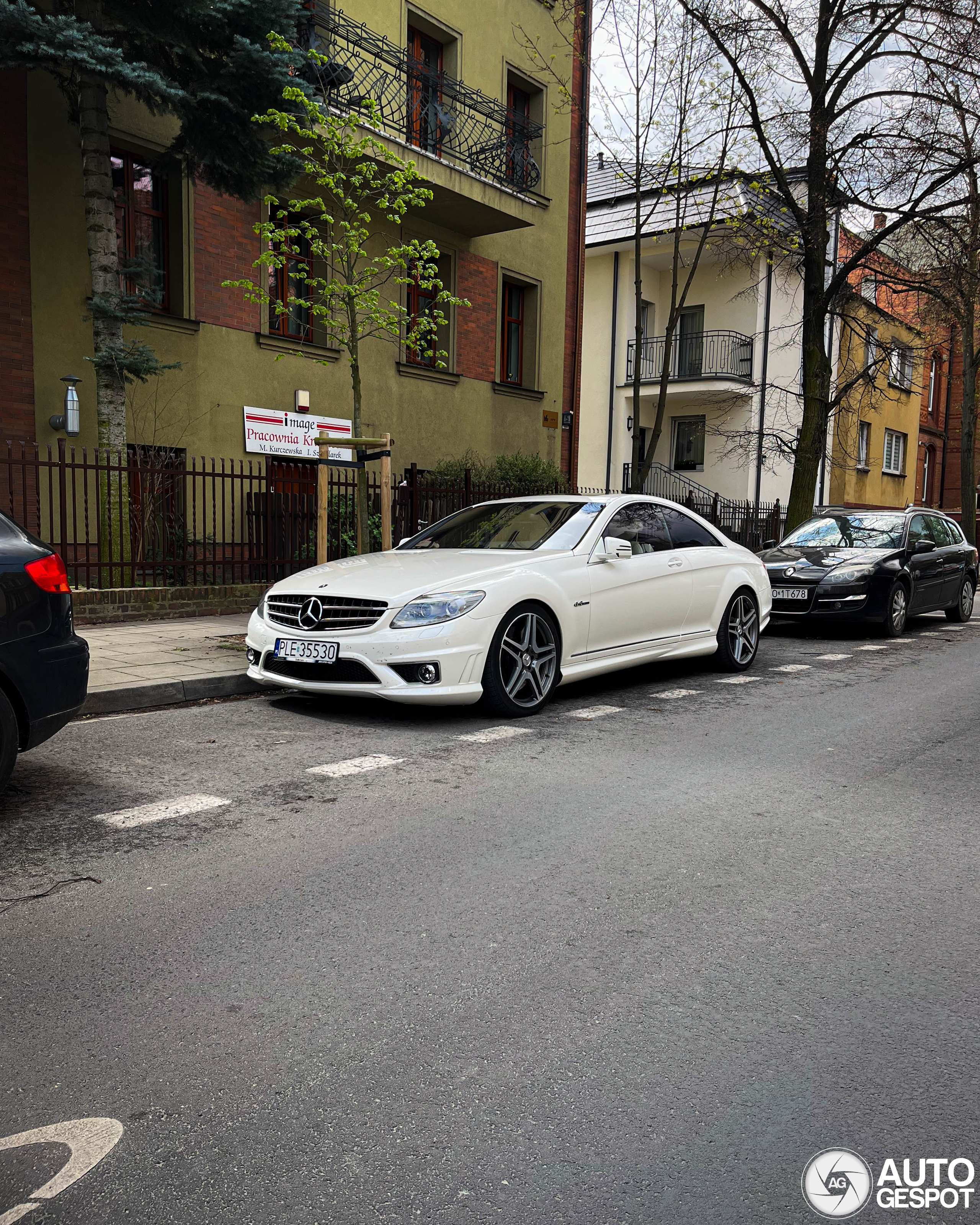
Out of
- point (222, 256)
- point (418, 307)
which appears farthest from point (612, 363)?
point (222, 256)

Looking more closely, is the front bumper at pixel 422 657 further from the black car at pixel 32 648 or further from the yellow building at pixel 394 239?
the yellow building at pixel 394 239

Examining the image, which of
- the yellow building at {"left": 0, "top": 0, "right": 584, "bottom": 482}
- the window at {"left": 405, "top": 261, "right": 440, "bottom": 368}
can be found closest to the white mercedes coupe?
the yellow building at {"left": 0, "top": 0, "right": 584, "bottom": 482}

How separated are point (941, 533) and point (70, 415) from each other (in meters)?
11.3

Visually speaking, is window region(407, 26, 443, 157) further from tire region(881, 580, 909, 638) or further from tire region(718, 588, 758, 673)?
tire region(718, 588, 758, 673)

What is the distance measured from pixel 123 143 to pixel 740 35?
9.40 metres

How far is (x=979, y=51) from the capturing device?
15.3 meters

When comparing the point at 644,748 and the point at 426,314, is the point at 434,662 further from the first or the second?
the point at 426,314

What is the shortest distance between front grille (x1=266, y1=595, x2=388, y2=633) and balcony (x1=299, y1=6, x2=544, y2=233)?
8.99 metres

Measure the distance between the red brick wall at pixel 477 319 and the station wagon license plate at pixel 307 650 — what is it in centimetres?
1292

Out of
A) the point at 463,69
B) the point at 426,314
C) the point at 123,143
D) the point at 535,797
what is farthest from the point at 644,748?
the point at 463,69

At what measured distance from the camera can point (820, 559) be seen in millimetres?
12484

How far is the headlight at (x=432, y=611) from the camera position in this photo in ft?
20.9

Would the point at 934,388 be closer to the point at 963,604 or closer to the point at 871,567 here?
the point at 963,604

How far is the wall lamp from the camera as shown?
12422mm
